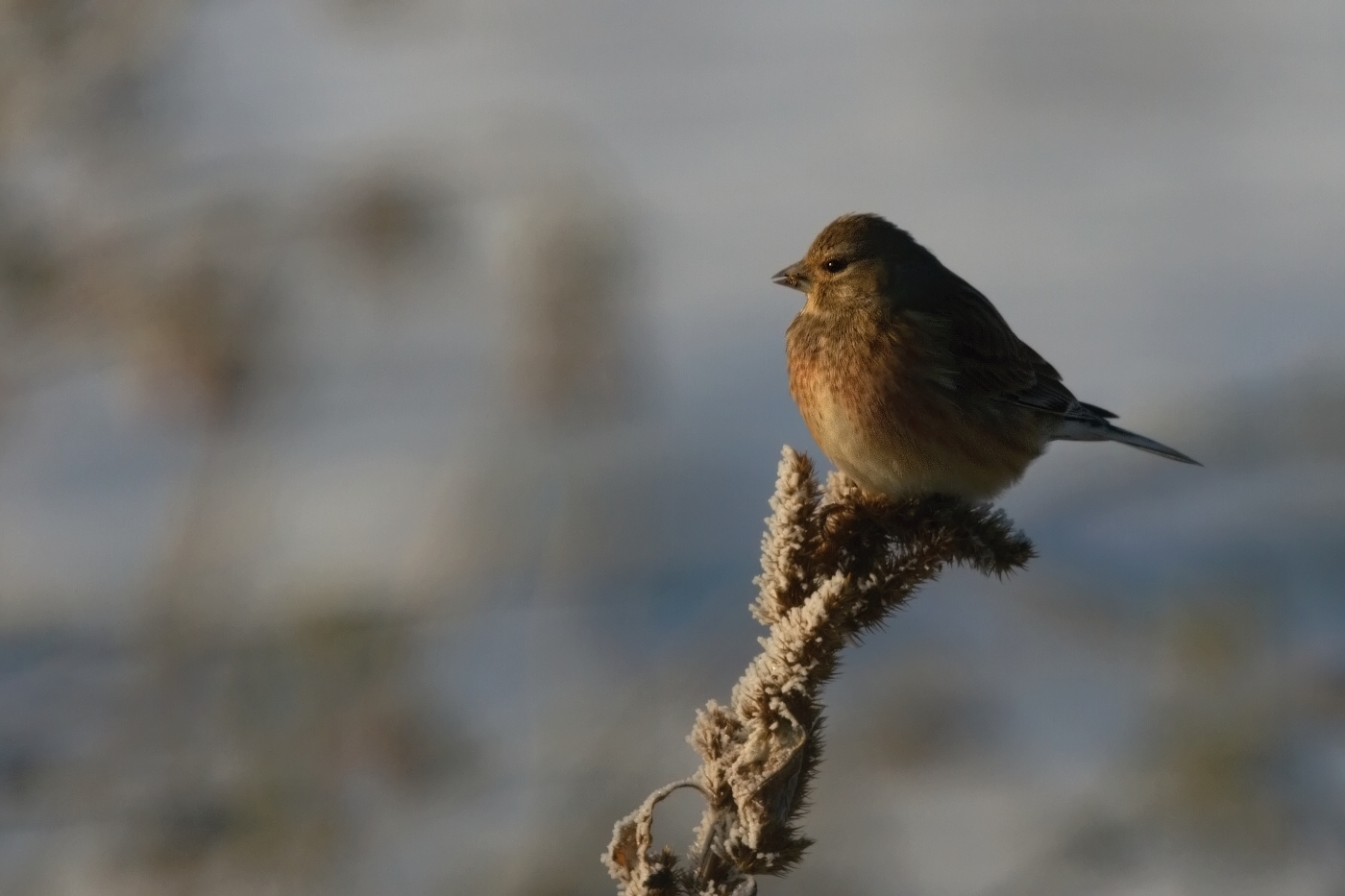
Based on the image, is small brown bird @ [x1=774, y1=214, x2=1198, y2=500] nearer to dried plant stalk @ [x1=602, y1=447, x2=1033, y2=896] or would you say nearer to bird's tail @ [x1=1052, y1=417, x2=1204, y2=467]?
bird's tail @ [x1=1052, y1=417, x2=1204, y2=467]

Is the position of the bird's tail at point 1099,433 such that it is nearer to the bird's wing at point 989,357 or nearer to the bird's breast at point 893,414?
the bird's wing at point 989,357

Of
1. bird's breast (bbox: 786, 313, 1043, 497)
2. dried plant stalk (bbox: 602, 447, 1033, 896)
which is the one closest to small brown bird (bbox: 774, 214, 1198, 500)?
bird's breast (bbox: 786, 313, 1043, 497)

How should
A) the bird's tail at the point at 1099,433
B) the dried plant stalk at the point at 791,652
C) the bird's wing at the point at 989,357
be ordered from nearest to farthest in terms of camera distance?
the dried plant stalk at the point at 791,652, the bird's wing at the point at 989,357, the bird's tail at the point at 1099,433

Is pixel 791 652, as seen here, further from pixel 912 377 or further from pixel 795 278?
pixel 795 278

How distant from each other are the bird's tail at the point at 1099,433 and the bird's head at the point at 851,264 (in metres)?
0.85

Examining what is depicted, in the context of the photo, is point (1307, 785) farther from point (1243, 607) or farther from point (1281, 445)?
point (1281, 445)

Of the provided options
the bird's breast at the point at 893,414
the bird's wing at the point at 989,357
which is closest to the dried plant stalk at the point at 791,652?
the bird's breast at the point at 893,414

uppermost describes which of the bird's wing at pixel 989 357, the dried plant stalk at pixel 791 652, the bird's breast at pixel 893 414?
the bird's wing at pixel 989 357

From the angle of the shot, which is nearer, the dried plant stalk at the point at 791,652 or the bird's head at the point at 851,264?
the dried plant stalk at the point at 791,652

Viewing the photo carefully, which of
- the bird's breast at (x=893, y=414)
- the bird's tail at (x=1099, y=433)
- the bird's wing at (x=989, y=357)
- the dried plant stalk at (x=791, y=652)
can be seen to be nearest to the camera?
the dried plant stalk at (x=791, y=652)

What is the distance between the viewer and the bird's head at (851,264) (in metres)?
5.42

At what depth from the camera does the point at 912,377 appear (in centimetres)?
515

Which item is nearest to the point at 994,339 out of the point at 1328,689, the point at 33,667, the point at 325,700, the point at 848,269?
the point at 848,269

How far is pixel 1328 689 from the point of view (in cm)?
554
